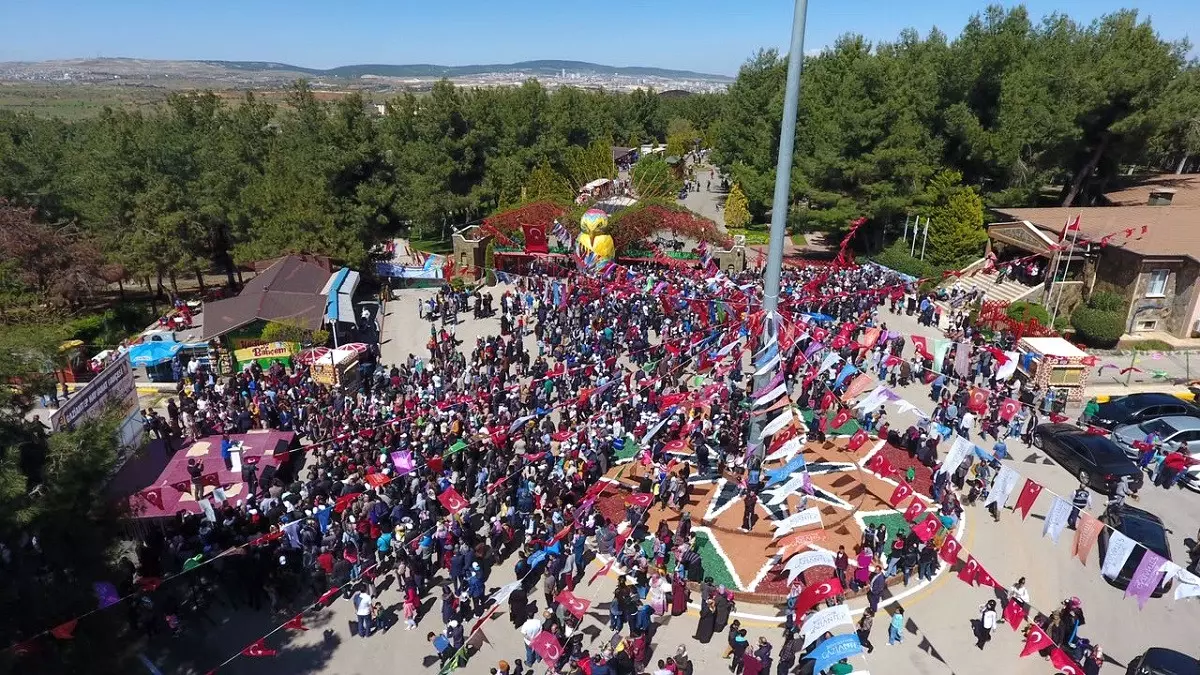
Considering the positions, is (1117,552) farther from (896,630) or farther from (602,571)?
(602,571)

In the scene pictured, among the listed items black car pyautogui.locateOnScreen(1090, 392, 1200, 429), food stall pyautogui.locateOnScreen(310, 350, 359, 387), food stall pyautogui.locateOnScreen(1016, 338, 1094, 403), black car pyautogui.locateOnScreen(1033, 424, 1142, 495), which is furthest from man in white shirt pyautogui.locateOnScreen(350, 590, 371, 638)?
black car pyautogui.locateOnScreen(1090, 392, 1200, 429)

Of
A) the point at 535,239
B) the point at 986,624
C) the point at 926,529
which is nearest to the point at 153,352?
the point at 535,239

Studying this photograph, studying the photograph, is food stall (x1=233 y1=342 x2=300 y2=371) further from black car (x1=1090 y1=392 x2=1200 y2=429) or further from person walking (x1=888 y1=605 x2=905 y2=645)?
black car (x1=1090 y1=392 x2=1200 y2=429)

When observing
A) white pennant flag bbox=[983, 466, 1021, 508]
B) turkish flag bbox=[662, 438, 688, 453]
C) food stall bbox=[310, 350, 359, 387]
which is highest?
white pennant flag bbox=[983, 466, 1021, 508]

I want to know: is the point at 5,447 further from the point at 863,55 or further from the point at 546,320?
the point at 863,55

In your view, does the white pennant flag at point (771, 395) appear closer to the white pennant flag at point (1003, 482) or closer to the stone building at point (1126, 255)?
the white pennant flag at point (1003, 482)

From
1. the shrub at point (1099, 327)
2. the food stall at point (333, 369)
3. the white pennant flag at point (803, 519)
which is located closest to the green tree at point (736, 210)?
the shrub at point (1099, 327)
